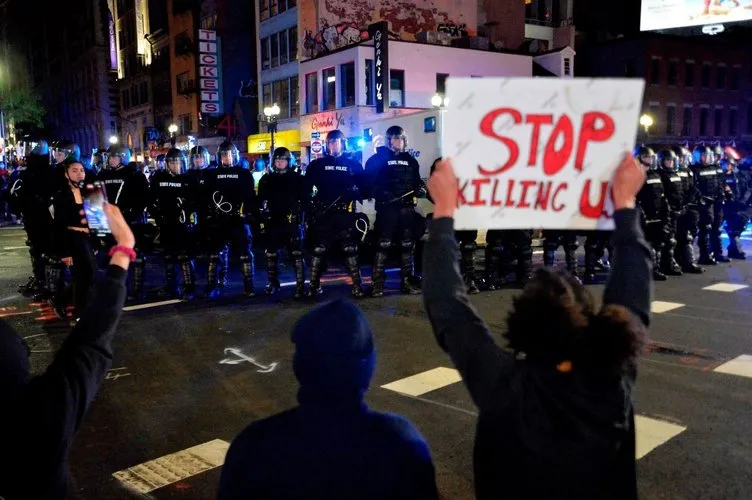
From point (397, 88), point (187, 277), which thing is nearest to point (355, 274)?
point (187, 277)

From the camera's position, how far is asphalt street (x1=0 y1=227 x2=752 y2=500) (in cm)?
406

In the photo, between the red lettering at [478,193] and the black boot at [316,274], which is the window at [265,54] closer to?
the black boot at [316,274]

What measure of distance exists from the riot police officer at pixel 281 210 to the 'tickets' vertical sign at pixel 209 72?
113ft

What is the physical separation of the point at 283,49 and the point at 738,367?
3496 centimetres

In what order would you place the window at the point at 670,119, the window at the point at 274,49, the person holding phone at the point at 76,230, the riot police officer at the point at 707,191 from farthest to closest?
the window at the point at 670,119 → the window at the point at 274,49 → the riot police officer at the point at 707,191 → the person holding phone at the point at 76,230

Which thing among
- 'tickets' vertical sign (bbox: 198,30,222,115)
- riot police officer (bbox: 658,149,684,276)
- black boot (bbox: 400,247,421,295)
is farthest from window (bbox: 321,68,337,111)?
black boot (bbox: 400,247,421,295)

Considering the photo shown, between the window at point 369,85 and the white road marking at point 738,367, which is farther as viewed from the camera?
the window at point 369,85

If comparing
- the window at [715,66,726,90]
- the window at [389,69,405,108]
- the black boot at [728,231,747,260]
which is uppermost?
the window at [715,66,726,90]

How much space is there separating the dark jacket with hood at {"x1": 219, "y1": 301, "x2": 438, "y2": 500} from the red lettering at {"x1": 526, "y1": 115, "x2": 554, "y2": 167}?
1002 millimetres

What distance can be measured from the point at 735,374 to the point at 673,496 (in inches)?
108

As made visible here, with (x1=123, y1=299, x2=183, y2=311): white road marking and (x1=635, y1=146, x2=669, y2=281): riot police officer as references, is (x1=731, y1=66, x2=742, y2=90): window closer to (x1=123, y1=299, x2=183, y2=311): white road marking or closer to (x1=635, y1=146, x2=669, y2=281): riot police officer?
(x1=635, y1=146, x2=669, y2=281): riot police officer

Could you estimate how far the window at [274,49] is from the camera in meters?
38.3

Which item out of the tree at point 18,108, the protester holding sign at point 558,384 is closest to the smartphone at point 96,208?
the protester holding sign at point 558,384

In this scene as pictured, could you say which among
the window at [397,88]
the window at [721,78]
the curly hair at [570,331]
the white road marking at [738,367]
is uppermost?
the window at [721,78]
